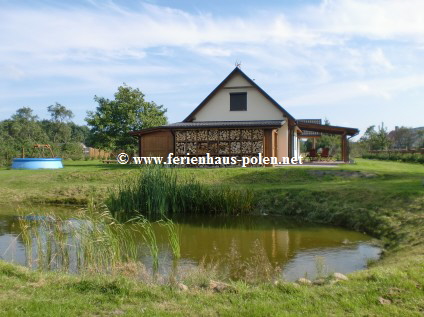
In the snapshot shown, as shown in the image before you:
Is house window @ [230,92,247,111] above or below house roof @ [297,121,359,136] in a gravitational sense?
above

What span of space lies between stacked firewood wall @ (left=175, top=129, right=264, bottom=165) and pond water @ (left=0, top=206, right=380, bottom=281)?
410 inches

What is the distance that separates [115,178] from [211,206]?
24.2 feet

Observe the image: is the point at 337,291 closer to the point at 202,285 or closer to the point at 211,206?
the point at 202,285

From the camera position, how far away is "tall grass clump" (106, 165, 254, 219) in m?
13.4

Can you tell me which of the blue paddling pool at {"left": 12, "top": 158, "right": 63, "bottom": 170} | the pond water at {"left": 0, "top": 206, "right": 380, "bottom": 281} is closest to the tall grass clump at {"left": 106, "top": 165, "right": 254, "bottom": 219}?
the pond water at {"left": 0, "top": 206, "right": 380, "bottom": 281}

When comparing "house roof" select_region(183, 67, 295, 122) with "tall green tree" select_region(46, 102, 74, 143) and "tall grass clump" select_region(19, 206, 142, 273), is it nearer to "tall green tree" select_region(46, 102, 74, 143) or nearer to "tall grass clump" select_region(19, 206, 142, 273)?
"tall grass clump" select_region(19, 206, 142, 273)

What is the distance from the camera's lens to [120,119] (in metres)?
35.8

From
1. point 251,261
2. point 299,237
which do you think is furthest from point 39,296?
point 299,237

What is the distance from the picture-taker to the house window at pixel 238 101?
25.9 meters

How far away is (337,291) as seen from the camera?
4.88 m

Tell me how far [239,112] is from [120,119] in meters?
13.5

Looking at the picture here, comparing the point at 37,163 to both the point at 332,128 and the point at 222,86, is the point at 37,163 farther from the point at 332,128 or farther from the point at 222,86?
the point at 332,128

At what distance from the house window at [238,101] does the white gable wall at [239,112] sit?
0.60 feet

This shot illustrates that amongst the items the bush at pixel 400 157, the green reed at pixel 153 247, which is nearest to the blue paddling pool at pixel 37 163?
the green reed at pixel 153 247
